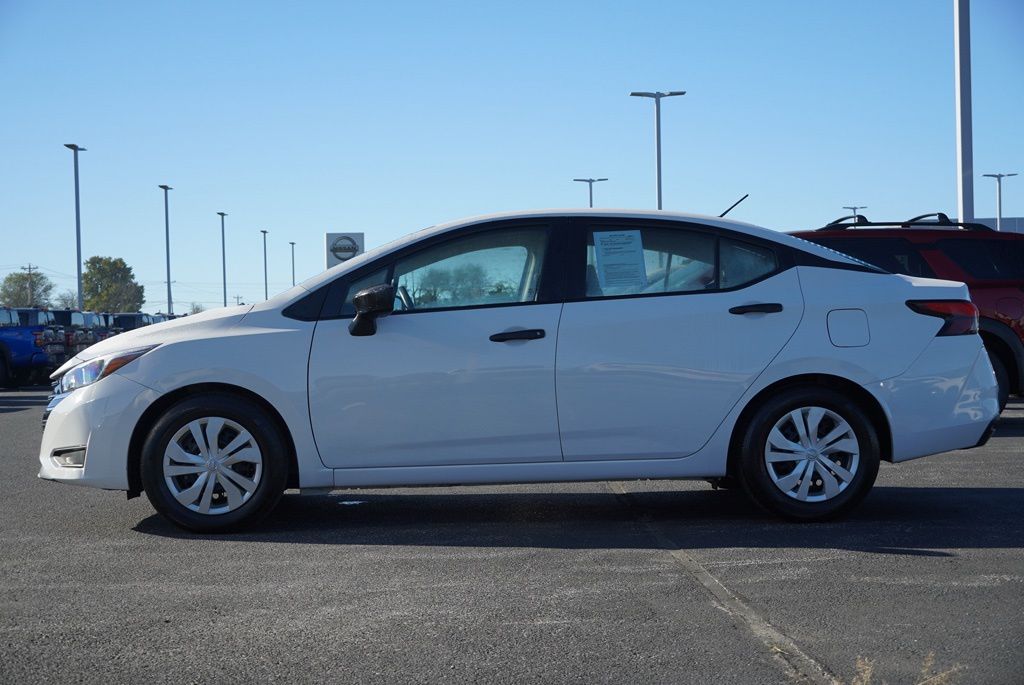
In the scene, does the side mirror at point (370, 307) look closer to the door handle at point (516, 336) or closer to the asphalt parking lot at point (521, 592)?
the door handle at point (516, 336)

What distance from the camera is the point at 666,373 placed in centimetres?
620

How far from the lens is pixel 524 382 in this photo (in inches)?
241

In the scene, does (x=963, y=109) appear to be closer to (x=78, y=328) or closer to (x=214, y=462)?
(x=214, y=462)

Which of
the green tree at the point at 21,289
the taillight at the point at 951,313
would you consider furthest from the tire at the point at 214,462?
the green tree at the point at 21,289

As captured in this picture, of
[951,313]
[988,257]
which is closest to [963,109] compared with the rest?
[988,257]

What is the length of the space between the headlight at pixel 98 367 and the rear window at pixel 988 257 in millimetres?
8013

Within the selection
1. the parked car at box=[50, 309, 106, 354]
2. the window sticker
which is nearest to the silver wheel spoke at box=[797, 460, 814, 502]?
the window sticker

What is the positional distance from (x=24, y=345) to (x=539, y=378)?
67.2ft

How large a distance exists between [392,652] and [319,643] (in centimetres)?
29

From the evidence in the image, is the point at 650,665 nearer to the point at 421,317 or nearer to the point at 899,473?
the point at 421,317

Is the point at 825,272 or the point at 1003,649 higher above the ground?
the point at 825,272

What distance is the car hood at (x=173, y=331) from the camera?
6242 millimetres

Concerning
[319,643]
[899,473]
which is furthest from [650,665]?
[899,473]

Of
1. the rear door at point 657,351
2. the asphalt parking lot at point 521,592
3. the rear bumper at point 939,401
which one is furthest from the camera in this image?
the rear bumper at point 939,401
